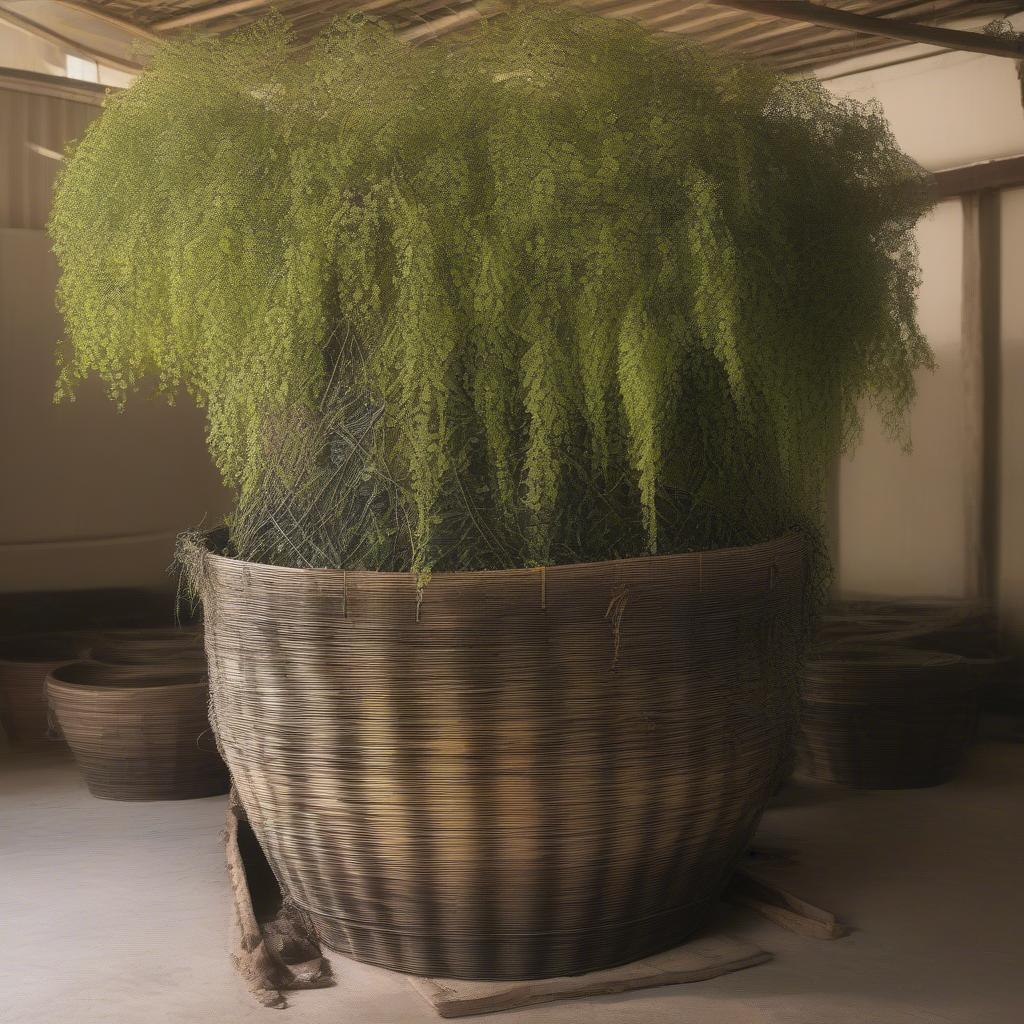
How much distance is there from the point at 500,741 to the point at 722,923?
748 millimetres

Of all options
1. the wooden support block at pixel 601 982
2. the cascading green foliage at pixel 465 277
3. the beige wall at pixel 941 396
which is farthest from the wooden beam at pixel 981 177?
the wooden support block at pixel 601 982

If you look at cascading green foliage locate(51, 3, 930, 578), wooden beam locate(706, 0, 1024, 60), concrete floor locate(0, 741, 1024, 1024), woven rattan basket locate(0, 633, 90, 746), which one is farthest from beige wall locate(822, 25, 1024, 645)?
woven rattan basket locate(0, 633, 90, 746)

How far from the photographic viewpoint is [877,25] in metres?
3.46

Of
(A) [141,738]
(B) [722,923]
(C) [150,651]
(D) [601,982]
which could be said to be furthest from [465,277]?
(C) [150,651]

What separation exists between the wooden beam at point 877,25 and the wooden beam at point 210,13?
1.28 m

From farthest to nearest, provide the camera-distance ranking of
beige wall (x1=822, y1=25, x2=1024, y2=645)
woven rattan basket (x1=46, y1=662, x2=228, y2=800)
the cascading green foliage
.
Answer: beige wall (x1=822, y1=25, x2=1024, y2=645) < woven rattan basket (x1=46, y1=662, x2=228, y2=800) < the cascading green foliage

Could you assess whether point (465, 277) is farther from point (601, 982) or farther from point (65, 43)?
point (65, 43)

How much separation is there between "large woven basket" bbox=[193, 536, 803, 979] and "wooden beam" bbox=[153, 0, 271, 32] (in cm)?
201

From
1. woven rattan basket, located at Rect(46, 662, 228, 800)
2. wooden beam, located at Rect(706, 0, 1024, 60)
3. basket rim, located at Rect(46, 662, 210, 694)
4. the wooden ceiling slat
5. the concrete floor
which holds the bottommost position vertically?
the concrete floor

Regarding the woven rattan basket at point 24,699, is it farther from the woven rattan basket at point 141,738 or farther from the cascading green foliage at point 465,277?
the cascading green foliage at point 465,277

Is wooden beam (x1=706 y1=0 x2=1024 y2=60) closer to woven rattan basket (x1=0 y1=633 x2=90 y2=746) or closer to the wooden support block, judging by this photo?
the wooden support block

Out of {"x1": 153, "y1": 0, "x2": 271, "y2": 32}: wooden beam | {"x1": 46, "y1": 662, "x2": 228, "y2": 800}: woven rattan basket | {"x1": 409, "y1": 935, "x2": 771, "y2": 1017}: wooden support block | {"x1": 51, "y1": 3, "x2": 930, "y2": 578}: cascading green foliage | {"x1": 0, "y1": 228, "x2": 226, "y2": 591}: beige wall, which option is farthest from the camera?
{"x1": 0, "y1": 228, "x2": 226, "y2": 591}: beige wall

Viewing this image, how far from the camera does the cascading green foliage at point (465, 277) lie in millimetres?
1970

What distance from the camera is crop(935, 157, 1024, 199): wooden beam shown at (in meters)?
3.93
